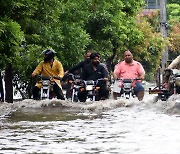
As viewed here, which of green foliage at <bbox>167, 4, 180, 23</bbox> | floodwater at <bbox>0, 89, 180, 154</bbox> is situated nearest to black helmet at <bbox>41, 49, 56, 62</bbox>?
floodwater at <bbox>0, 89, 180, 154</bbox>

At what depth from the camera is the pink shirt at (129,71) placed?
1839 centimetres

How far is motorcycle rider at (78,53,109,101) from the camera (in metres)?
17.6

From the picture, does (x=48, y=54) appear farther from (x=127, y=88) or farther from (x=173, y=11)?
(x=173, y=11)

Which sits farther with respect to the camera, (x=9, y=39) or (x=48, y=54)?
(x=48, y=54)

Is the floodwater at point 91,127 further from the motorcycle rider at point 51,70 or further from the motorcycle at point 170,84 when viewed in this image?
the motorcycle at point 170,84

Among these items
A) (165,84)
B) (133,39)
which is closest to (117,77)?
(165,84)

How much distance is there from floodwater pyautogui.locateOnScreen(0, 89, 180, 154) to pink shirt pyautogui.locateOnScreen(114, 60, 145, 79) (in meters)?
2.97

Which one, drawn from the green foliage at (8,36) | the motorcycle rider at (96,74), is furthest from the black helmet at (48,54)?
the green foliage at (8,36)

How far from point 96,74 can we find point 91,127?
7060mm

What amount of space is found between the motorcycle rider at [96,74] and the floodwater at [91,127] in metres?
1.94

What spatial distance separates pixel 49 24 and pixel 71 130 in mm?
11855

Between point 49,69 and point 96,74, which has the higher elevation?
point 49,69

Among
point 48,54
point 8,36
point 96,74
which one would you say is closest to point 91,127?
point 8,36

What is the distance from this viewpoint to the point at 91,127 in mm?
10891
